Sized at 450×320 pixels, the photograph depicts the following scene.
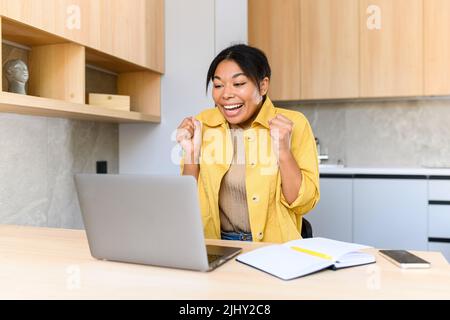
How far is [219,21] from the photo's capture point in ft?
8.65

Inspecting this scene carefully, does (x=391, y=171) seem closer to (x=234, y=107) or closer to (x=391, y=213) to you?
(x=391, y=213)

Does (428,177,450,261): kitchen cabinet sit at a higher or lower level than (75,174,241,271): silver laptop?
lower

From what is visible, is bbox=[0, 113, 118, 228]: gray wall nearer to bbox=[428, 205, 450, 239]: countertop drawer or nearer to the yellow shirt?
the yellow shirt

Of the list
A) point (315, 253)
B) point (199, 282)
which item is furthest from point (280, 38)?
point (199, 282)

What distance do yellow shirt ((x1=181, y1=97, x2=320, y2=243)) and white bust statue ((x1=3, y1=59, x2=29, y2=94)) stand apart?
0.85m

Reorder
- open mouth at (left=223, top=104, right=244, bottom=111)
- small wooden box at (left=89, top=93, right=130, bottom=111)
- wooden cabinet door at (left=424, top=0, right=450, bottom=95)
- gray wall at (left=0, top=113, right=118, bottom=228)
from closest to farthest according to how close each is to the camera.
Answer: open mouth at (left=223, top=104, right=244, bottom=111) → gray wall at (left=0, top=113, right=118, bottom=228) → small wooden box at (left=89, top=93, right=130, bottom=111) → wooden cabinet door at (left=424, top=0, right=450, bottom=95)

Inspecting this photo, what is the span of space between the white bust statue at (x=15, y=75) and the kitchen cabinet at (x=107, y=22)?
0.21 metres

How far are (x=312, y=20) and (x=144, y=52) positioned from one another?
1528 millimetres

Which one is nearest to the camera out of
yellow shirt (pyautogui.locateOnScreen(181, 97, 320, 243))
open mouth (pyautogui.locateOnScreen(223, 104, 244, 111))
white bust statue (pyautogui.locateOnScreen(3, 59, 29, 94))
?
yellow shirt (pyautogui.locateOnScreen(181, 97, 320, 243))

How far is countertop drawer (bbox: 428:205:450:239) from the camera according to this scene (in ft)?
9.25

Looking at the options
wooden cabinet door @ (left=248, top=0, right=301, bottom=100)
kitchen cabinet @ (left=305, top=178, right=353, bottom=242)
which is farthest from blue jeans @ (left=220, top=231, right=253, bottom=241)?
wooden cabinet door @ (left=248, top=0, right=301, bottom=100)

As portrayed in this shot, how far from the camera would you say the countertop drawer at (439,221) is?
282 centimetres
